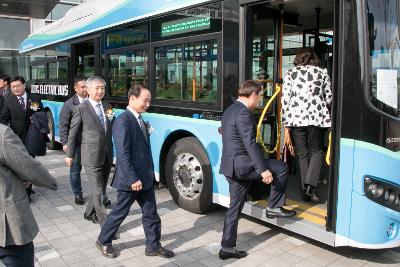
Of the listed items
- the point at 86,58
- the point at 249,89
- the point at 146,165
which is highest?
the point at 86,58

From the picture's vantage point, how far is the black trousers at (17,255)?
8.03 feet

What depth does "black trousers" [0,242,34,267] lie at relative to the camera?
2447 mm

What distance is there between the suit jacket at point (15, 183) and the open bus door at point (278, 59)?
2.48 meters

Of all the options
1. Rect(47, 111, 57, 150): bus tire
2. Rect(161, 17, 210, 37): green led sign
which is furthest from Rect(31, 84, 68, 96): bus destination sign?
Rect(161, 17, 210, 37): green led sign

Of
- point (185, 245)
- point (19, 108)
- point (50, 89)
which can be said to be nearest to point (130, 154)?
point (185, 245)

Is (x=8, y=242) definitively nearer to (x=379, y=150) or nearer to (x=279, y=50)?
(x=379, y=150)

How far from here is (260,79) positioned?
496cm

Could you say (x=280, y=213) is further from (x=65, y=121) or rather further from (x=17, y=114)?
(x=17, y=114)

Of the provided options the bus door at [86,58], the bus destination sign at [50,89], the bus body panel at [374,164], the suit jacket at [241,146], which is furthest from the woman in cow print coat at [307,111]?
the bus destination sign at [50,89]

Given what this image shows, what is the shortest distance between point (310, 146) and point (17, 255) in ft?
10.7

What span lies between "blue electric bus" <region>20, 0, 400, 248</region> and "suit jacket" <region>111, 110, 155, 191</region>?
3.66 ft

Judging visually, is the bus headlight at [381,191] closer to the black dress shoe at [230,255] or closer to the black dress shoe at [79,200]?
the black dress shoe at [230,255]

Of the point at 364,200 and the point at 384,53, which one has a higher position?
the point at 384,53

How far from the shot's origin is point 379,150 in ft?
11.1
